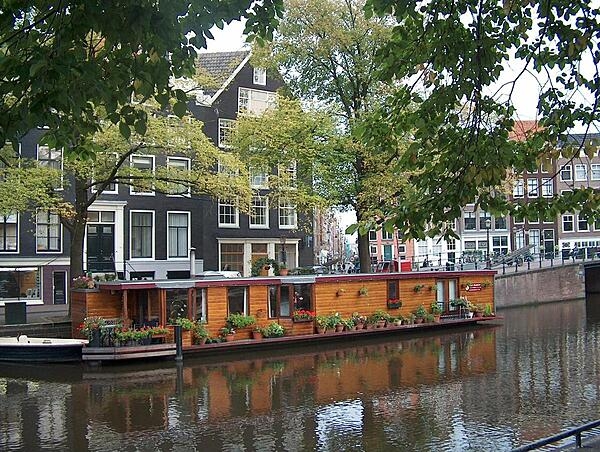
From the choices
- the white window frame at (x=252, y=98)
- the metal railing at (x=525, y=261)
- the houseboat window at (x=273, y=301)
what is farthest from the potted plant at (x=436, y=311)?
the white window frame at (x=252, y=98)

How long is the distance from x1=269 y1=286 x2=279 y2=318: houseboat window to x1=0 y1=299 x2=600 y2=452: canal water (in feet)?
5.06

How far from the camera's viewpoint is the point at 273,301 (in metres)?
23.3

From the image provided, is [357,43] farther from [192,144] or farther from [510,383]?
[510,383]

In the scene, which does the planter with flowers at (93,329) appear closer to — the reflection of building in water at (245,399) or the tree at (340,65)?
the reflection of building in water at (245,399)

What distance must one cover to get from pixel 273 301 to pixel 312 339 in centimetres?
173

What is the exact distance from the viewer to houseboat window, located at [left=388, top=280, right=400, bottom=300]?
26156mm

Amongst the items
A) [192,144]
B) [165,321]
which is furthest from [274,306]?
[192,144]

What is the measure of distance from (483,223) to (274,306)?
133 feet

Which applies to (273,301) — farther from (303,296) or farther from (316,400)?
(316,400)

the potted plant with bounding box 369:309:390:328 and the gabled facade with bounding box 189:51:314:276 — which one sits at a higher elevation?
the gabled facade with bounding box 189:51:314:276

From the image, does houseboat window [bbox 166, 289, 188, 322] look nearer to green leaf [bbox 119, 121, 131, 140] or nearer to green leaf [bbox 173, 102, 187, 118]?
green leaf [bbox 119, 121, 131, 140]

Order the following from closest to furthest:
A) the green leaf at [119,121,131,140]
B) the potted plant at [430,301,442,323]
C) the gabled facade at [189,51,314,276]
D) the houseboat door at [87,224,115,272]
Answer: the green leaf at [119,121,131,140] → the potted plant at [430,301,442,323] → the houseboat door at [87,224,115,272] → the gabled facade at [189,51,314,276]

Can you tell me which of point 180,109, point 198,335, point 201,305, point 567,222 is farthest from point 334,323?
point 567,222

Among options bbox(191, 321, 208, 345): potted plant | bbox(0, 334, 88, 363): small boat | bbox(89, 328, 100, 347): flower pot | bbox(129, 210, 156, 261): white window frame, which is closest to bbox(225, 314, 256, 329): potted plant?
bbox(191, 321, 208, 345): potted plant
